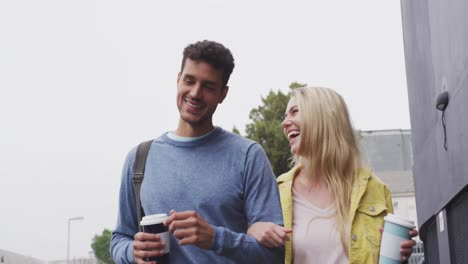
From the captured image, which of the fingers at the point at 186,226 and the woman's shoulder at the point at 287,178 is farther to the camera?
the woman's shoulder at the point at 287,178

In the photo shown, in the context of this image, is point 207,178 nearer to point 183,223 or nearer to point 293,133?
point 183,223

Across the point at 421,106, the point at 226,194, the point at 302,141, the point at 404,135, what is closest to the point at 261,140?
the point at 421,106

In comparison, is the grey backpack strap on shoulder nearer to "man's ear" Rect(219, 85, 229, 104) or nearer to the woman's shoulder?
"man's ear" Rect(219, 85, 229, 104)

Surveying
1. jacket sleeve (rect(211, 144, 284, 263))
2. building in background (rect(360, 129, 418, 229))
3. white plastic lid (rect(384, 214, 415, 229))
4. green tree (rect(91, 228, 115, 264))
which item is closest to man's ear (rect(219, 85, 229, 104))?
jacket sleeve (rect(211, 144, 284, 263))

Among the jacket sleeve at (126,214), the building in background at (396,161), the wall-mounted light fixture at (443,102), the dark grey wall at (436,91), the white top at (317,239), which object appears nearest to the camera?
the jacket sleeve at (126,214)

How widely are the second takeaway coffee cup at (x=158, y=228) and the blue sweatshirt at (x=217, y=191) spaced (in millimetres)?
207

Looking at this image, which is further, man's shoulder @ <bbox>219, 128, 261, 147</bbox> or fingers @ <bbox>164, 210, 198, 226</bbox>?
man's shoulder @ <bbox>219, 128, 261, 147</bbox>

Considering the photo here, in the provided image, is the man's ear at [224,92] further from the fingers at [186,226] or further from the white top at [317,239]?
the white top at [317,239]

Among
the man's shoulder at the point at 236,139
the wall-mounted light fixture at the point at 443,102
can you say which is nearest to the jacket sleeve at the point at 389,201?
the man's shoulder at the point at 236,139

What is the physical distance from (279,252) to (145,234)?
59 cm

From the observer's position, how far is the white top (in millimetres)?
4336

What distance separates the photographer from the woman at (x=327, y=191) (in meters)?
4.36

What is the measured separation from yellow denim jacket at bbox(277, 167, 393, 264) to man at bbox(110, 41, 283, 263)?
1.36 metres

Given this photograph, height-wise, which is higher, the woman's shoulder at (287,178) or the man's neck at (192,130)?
the man's neck at (192,130)
